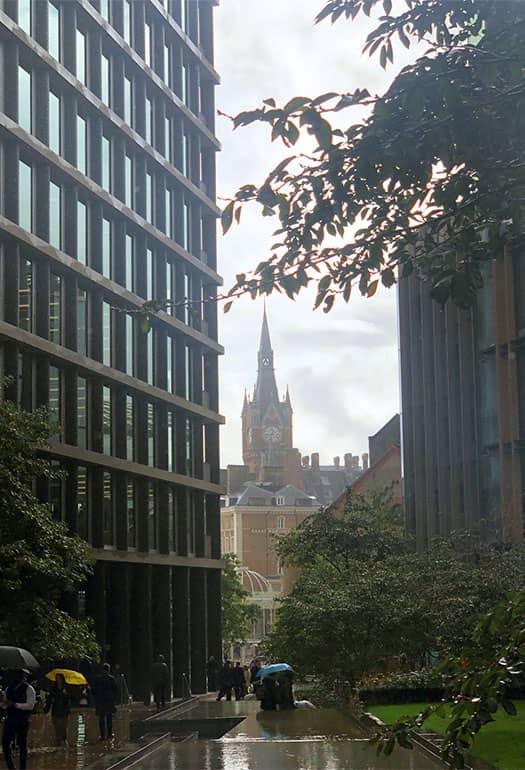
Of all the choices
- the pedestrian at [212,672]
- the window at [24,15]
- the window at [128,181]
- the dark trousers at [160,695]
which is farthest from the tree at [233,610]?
the window at [24,15]

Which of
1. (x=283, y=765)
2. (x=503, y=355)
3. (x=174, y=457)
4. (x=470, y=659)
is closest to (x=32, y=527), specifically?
(x=283, y=765)

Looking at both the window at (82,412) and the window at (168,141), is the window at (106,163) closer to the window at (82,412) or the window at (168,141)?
the window at (168,141)

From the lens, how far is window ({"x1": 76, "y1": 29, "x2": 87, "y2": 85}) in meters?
45.5

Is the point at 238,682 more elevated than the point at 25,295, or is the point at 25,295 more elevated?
the point at 25,295

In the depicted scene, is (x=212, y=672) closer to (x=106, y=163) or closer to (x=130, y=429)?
(x=130, y=429)

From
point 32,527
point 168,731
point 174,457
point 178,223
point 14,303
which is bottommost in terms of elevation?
point 168,731

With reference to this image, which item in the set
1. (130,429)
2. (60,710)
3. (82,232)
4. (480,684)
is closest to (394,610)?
(60,710)

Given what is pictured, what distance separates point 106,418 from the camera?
46719mm

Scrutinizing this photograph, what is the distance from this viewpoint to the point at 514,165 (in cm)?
699

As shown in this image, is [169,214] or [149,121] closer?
[149,121]

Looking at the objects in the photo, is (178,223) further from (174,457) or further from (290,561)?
(290,561)

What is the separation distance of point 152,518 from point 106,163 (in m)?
14.0

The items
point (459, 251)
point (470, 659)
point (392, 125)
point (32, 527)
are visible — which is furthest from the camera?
point (32, 527)

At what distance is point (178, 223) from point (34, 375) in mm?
16571
